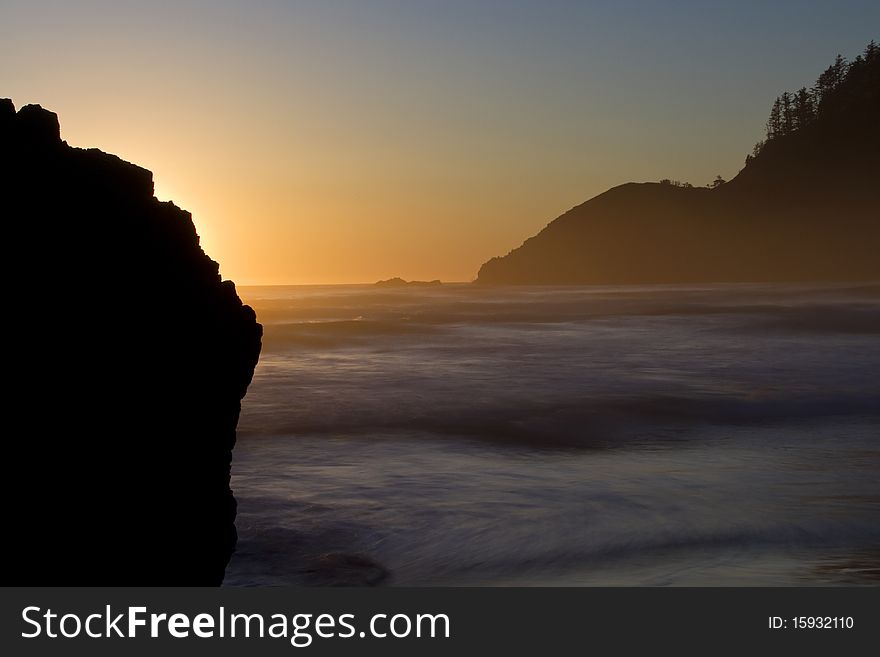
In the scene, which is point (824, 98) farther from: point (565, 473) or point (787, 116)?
point (565, 473)

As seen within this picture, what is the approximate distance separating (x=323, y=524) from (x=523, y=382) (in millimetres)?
16877

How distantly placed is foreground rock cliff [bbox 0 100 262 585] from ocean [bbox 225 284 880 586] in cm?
199

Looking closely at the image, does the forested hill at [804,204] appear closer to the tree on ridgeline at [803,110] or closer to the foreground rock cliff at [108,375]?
the tree on ridgeline at [803,110]

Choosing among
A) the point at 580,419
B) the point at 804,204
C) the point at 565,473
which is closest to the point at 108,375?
the point at 565,473

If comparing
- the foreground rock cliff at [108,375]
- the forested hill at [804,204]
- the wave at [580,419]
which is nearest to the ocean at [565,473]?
the wave at [580,419]

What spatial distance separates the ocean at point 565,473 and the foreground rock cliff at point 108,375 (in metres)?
1.99

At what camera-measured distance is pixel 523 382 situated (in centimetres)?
2591

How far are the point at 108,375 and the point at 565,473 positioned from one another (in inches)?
339

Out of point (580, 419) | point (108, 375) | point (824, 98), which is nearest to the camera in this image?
point (108, 375)

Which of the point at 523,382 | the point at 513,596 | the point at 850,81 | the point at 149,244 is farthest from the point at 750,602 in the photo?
the point at 850,81

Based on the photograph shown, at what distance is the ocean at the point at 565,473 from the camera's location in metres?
8.23

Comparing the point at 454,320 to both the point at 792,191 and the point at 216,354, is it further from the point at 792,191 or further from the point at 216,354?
the point at 792,191

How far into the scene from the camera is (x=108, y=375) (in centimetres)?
548

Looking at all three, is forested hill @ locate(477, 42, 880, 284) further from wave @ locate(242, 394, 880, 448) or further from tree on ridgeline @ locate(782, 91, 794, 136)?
wave @ locate(242, 394, 880, 448)
